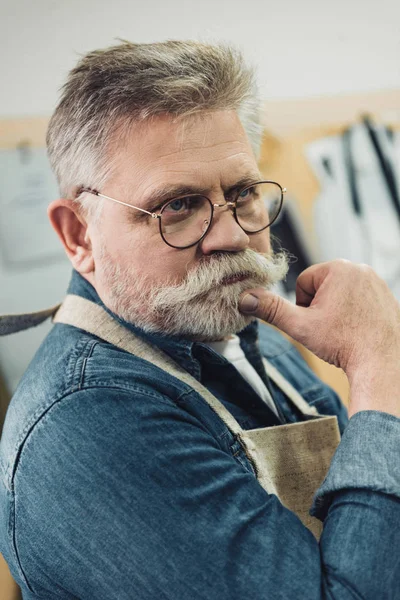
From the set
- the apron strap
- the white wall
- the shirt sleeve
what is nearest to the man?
the shirt sleeve

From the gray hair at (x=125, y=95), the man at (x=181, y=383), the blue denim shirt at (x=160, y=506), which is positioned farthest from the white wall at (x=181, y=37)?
the blue denim shirt at (x=160, y=506)

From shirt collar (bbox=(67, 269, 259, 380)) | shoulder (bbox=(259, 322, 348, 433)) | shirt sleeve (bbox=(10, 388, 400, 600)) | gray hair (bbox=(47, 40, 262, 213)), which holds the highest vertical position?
gray hair (bbox=(47, 40, 262, 213))

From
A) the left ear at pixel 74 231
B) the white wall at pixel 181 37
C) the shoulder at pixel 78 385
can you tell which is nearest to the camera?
the shoulder at pixel 78 385

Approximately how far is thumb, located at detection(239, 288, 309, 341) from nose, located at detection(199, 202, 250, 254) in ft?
0.27

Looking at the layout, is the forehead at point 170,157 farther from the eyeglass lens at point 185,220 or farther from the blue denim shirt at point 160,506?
the blue denim shirt at point 160,506

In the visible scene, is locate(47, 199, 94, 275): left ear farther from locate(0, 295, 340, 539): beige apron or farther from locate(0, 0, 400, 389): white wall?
locate(0, 0, 400, 389): white wall

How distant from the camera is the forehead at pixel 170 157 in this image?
924 mm

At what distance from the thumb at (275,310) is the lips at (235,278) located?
0.02 metres

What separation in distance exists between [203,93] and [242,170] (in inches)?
5.4

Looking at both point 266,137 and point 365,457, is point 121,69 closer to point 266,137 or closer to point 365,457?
point 365,457

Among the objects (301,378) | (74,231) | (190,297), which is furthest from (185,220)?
(301,378)

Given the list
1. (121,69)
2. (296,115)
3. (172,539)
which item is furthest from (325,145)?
(172,539)

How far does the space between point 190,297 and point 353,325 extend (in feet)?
0.84

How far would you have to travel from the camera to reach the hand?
0.86m
